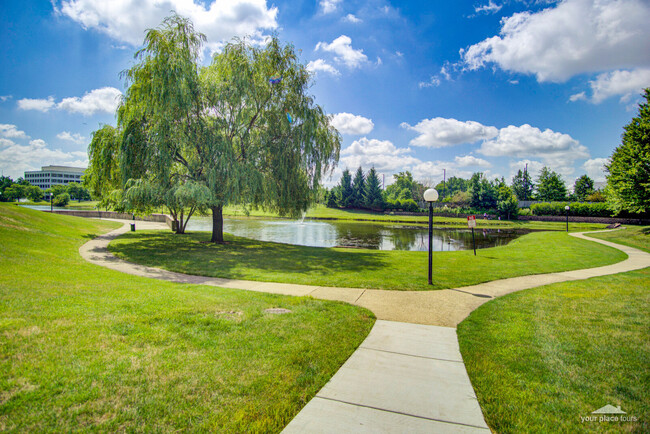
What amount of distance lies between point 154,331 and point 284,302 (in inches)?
98.2

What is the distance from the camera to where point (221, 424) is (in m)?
2.60

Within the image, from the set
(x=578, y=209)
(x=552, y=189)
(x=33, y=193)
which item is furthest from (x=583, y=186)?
(x=33, y=193)

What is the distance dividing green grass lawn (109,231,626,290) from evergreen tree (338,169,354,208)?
53461mm

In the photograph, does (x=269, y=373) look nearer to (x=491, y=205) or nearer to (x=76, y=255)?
(x=76, y=255)

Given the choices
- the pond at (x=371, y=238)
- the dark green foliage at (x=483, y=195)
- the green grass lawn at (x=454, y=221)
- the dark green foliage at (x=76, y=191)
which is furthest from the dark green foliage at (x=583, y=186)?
the dark green foliage at (x=76, y=191)

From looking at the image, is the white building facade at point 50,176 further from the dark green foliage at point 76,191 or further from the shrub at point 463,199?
the shrub at point 463,199

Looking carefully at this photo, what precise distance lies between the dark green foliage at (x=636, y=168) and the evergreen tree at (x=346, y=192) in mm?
48959

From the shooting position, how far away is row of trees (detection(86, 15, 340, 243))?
13570 mm

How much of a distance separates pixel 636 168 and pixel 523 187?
65.0 m

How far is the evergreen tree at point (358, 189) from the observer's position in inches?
2682

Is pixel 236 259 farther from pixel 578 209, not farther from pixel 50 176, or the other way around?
pixel 50 176

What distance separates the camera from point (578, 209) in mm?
44812

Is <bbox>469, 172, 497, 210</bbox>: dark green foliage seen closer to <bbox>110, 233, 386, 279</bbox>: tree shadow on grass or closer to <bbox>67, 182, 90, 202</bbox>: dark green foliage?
<bbox>110, 233, 386, 279</bbox>: tree shadow on grass

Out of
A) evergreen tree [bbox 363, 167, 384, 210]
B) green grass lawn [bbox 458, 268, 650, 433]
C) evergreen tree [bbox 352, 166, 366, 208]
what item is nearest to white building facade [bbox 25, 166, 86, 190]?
evergreen tree [bbox 352, 166, 366, 208]
